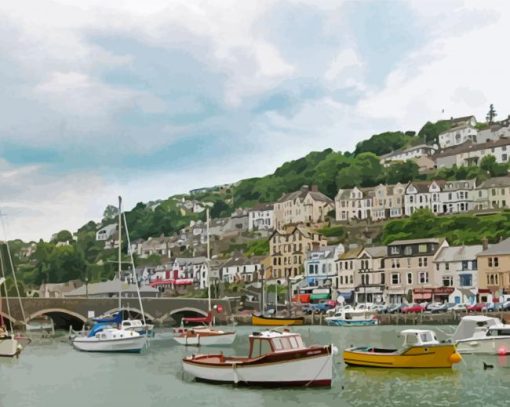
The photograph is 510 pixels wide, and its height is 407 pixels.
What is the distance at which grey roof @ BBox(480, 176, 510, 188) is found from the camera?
144m

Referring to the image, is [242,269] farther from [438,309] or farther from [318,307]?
[438,309]

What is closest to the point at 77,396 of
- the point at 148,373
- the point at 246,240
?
the point at 148,373

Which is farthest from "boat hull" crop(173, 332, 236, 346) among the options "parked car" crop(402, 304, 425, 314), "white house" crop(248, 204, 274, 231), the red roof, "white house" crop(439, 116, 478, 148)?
"white house" crop(439, 116, 478, 148)

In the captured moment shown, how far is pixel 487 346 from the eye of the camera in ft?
161

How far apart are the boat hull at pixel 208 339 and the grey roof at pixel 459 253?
4993 cm

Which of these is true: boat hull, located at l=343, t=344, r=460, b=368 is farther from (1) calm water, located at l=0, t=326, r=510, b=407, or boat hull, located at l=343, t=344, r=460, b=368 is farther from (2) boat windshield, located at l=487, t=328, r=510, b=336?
(2) boat windshield, located at l=487, t=328, r=510, b=336

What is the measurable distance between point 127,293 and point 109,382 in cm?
7678

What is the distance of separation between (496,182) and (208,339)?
318 feet

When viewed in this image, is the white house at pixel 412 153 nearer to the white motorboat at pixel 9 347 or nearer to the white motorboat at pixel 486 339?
the white motorboat at pixel 486 339

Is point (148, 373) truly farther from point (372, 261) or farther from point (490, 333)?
point (372, 261)

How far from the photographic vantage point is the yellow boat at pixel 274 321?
8914cm

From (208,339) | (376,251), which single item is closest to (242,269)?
(376,251)

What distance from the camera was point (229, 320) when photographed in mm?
102188

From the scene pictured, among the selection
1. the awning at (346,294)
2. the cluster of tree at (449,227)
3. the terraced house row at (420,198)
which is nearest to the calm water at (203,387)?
the awning at (346,294)
